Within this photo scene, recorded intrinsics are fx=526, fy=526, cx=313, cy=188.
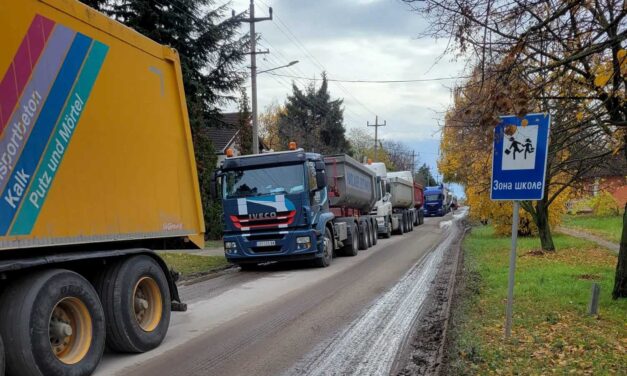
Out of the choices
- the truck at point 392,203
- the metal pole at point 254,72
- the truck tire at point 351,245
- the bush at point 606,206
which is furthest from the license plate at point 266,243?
the bush at point 606,206

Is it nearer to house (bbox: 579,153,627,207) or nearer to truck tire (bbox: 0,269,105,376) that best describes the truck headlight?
house (bbox: 579,153,627,207)

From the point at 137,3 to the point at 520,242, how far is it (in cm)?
1795

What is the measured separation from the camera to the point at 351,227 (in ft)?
57.7

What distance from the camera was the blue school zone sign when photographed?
5.95 metres

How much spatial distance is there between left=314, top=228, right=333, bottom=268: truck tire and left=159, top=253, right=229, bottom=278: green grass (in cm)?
266

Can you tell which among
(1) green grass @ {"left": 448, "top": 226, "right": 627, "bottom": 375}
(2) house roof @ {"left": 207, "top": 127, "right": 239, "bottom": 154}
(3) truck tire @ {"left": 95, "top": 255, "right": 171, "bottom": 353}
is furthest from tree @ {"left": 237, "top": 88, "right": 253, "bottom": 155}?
(3) truck tire @ {"left": 95, "top": 255, "right": 171, "bottom": 353}

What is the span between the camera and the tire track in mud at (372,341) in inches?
221

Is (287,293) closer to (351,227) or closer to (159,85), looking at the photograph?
(159,85)

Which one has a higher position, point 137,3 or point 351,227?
point 137,3

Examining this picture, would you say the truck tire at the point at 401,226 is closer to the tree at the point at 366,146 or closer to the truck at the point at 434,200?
the truck at the point at 434,200

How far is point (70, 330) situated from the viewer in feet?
Answer: 16.5

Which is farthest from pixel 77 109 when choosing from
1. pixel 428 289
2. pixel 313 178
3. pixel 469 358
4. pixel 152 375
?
pixel 313 178

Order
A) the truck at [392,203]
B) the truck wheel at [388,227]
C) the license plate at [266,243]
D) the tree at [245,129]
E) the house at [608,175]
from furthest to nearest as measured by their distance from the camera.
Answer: the tree at [245,129], the truck wheel at [388,227], the truck at [392,203], the house at [608,175], the license plate at [266,243]

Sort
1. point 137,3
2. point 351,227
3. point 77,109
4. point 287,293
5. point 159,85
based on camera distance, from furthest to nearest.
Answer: point 137,3 → point 351,227 → point 287,293 → point 159,85 → point 77,109
